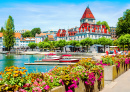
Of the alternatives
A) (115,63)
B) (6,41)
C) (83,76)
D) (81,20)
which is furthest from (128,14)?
(83,76)

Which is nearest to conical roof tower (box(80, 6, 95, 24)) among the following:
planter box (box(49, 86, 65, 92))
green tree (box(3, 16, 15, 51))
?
green tree (box(3, 16, 15, 51))

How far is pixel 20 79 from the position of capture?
15.0 ft

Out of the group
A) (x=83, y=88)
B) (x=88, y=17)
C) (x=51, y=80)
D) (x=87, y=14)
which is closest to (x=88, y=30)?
(x=88, y=17)

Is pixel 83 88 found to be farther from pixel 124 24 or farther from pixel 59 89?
pixel 124 24

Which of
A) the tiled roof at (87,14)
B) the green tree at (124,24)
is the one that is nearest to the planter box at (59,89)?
the green tree at (124,24)

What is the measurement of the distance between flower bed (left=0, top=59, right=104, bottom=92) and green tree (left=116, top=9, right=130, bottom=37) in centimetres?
7637

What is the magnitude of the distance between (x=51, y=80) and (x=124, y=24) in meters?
80.4

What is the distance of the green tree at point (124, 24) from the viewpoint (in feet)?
264

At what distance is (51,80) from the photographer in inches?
213

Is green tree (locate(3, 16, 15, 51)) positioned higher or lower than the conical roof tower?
lower

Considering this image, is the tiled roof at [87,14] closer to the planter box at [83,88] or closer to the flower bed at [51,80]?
the planter box at [83,88]

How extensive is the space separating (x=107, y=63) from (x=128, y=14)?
77713 millimetres

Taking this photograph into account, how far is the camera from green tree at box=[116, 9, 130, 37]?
264 feet

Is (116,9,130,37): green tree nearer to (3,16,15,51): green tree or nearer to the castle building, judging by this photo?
the castle building
